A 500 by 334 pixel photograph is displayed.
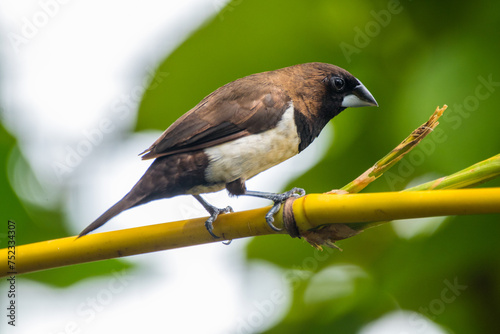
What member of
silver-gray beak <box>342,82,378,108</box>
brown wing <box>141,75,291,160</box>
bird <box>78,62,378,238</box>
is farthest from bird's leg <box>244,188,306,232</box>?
silver-gray beak <box>342,82,378,108</box>

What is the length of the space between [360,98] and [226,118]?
654mm

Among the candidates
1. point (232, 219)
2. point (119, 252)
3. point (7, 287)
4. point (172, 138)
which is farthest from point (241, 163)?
point (7, 287)

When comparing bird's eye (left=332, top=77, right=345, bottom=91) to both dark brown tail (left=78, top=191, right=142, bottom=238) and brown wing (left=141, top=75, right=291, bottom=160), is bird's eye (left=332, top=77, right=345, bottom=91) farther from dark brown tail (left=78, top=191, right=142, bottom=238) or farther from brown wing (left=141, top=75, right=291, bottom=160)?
dark brown tail (left=78, top=191, right=142, bottom=238)

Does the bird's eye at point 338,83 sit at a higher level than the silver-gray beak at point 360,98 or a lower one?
higher

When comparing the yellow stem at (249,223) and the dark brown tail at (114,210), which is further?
the dark brown tail at (114,210)

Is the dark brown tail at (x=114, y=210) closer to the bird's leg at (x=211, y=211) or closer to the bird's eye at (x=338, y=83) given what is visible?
the bird's leg at (x=211, y=211)

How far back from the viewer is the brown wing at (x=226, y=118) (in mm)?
2676

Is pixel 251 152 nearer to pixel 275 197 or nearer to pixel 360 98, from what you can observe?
pixel 275 197

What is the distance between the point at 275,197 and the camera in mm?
2574

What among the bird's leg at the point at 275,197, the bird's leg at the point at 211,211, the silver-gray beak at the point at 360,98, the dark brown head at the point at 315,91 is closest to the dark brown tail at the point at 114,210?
the bird's leg at the point at 211,211

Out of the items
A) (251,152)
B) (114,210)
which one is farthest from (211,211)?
(114,210)

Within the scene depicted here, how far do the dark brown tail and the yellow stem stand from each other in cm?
10

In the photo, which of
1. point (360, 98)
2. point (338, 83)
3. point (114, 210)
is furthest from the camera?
point (338, 83)

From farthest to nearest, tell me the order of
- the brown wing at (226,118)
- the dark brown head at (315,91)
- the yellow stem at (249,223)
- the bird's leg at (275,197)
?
1. the dark brown head at (315,91)
2. the brown wing at (226,118)
3. the bird's leg at (275,197)
4. the yellow stem at (249,223)
